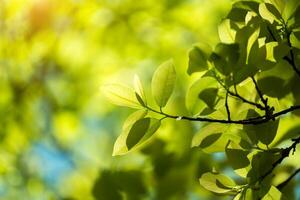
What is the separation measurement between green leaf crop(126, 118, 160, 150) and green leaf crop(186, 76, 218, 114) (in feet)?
0.37

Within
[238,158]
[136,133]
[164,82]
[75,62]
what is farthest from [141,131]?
[75,62]

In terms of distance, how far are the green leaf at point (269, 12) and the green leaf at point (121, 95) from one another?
0.33 metres

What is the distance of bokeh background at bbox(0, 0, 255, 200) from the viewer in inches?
151

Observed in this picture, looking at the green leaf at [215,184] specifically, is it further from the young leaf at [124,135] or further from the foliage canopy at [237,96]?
the young leaf at [124,135]

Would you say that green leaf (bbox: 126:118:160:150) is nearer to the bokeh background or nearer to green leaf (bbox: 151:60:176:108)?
green leaf (bbox: 151:60:176:108)

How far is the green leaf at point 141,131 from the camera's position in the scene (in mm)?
1126

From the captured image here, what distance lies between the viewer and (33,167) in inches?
166

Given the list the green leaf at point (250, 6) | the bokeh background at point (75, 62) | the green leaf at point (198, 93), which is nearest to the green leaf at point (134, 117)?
the green leaf at point (198, 93)

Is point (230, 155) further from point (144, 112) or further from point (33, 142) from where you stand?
point (33, 142)

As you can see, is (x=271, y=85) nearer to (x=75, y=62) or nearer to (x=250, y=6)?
(x=250, y=6)

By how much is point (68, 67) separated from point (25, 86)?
1.30 ft

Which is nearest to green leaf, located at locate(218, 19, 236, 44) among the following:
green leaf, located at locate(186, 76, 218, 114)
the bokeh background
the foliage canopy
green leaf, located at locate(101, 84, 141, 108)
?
the foliage canopy

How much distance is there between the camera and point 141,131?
44.5 inches

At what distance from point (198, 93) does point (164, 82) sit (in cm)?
10
